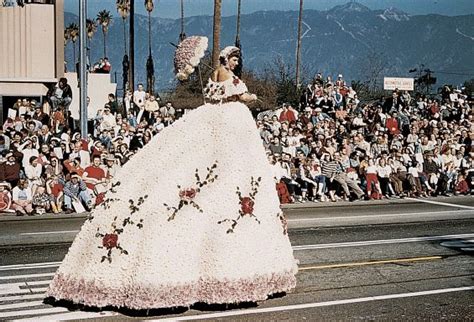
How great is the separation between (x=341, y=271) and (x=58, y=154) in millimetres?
10940

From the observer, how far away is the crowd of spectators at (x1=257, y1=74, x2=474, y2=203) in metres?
21.3

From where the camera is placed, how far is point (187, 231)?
816 cm

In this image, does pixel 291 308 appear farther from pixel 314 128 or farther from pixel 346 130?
pixel 346 130

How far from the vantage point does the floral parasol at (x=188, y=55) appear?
9297 millimetres

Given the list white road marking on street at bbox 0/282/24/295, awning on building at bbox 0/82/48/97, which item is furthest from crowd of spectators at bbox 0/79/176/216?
white road marking on street at bbox 0/282/24/295

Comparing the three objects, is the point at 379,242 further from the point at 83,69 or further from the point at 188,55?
the point at 83,69

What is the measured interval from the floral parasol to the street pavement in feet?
9.04

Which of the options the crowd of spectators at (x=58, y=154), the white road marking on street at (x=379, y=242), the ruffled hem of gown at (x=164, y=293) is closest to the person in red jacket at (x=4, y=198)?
the crowd of spectators at (x=58, y=154)

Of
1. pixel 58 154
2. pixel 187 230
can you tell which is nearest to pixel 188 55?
pixel 187 230

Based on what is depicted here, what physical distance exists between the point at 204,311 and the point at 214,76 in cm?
275

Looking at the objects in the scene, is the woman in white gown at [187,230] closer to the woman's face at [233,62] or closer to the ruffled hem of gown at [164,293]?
the ruffled hem of gown at [164,293]

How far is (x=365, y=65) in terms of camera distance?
62.0 meters

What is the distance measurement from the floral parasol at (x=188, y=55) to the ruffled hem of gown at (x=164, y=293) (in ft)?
8.56

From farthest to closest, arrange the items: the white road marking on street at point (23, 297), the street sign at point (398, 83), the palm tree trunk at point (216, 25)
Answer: the street sign at point (398, 83), the palm tree trunk at point (216, 25), the white road marking on street at point (23, 297)
